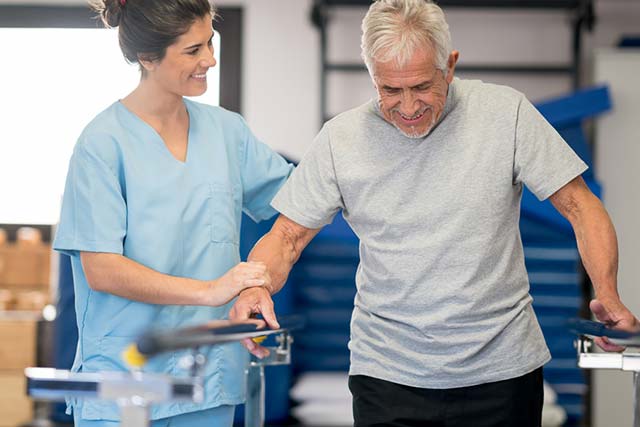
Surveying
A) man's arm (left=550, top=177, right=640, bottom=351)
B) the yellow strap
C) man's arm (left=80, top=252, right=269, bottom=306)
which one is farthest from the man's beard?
the yellow strap

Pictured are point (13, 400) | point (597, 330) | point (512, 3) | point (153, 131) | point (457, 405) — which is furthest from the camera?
point (512, 3)

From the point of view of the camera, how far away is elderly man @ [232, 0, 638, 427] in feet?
6.06

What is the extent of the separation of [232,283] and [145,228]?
8.4 inches

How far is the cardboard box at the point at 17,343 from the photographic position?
14.2 feet

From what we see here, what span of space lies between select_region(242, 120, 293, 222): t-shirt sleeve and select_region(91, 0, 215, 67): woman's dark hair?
305 mm

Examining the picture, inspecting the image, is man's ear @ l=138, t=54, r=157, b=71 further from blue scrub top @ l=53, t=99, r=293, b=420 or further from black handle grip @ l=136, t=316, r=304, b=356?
black handle grip @ l=136, t=316, r=304, b=356

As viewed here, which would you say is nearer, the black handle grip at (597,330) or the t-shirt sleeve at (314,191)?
the black handle grip at (597,330)

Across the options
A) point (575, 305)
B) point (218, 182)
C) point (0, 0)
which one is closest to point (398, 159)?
point (218, 182)

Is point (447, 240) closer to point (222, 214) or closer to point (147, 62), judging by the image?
point (222, 214)

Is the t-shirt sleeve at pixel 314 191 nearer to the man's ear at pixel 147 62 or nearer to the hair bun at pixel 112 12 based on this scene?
the man's ear at pixel 147 62

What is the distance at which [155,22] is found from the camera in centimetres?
191

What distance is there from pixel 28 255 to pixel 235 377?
292 cm

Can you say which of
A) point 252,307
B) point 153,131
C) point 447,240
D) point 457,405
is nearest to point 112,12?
point 153,131

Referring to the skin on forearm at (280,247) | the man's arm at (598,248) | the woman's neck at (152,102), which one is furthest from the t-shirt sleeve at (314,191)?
the man's arm at (598,248)
